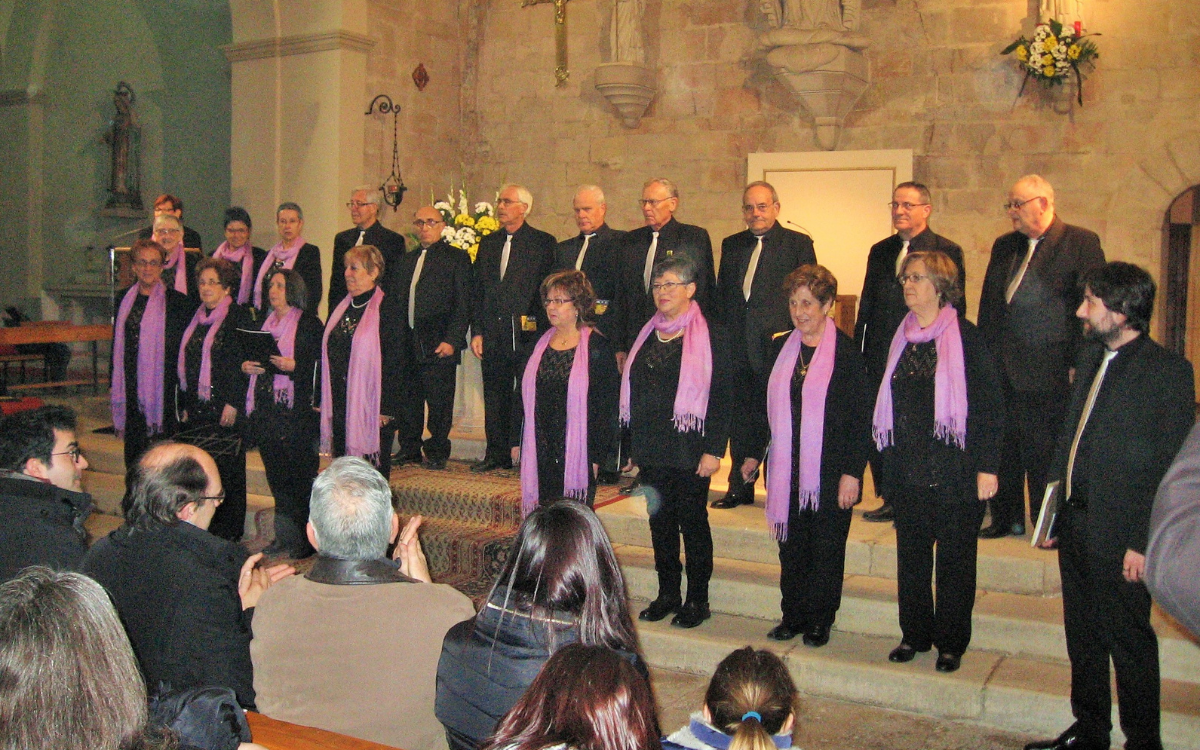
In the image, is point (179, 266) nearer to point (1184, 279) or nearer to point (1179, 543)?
point (1179, 543)

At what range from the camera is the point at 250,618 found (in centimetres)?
262

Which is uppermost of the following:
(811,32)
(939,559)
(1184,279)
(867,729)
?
(811,32)

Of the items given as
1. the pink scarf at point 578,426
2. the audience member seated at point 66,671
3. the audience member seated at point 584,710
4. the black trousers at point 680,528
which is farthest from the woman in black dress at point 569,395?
the audience member seated at point 66,671

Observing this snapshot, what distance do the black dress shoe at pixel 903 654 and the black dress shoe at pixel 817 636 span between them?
0.26 meters

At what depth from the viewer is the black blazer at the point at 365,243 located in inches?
254

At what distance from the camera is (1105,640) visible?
3.25 metres

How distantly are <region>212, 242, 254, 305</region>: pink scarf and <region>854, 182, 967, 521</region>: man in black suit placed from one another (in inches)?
148

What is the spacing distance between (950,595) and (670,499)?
1.12 metres

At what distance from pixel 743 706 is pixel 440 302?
4608 millimetres

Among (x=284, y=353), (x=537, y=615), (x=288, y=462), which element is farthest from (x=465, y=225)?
(x=537, y=615)

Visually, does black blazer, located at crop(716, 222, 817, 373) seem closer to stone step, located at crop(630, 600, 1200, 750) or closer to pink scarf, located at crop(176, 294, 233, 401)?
stone step, located at crop(630, 600, 1200, 750)

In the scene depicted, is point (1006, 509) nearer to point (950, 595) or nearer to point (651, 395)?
point (950, 595)

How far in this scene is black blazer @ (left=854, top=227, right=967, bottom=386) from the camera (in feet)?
16.4

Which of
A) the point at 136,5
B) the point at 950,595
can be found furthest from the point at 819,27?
the point at 136,5
